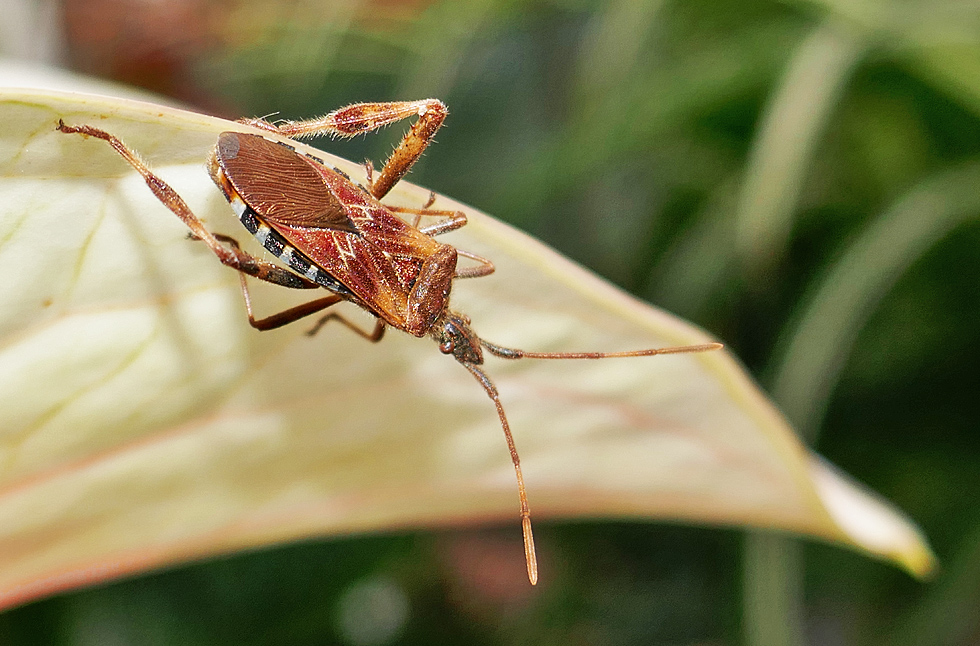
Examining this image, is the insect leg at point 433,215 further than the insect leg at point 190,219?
Yes

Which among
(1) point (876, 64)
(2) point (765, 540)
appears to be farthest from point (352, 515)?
(1) point (876, 64)

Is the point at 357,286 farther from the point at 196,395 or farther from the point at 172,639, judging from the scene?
the point at 172,639

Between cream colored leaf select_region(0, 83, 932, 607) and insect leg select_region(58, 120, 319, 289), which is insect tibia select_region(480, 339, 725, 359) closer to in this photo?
cream colored leaf select_region(0, 83, 932, 607)

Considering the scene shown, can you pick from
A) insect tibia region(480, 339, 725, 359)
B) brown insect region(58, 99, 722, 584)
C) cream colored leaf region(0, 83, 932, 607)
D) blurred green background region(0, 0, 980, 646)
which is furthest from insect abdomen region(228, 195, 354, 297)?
blurred green background region(0, 0, 980, 646)

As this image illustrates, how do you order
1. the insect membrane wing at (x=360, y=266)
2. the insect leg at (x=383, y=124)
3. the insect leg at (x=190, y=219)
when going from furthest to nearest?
the insect leg at (x=383, y=124), the insect membrane wing at (x=360, y=266), the insect leg at (x=190, y=219)

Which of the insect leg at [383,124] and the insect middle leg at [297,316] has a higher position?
the insect leg at [383,124]

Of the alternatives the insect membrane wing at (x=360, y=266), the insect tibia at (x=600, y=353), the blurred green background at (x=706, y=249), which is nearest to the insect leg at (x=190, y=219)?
the insect membrane wing at (x=360, y=266)

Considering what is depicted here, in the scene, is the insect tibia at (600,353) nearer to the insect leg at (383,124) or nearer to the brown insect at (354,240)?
the brown insect at (354,240)

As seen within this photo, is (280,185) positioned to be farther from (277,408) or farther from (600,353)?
(600,353)
